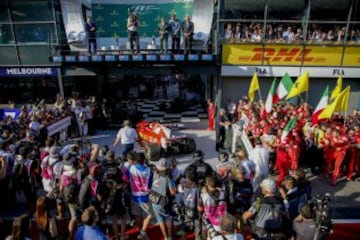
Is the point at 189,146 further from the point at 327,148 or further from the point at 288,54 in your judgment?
the point at 288,54

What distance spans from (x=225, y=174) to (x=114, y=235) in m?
2.35

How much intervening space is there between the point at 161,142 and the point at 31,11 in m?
10.2

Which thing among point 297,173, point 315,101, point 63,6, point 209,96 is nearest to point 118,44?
point 63,6

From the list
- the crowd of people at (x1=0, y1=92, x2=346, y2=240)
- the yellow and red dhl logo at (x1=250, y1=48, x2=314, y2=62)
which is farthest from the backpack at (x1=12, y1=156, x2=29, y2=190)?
the yellow and red dhl logo at (x1=250, y1=48, x2=314, y2=62)

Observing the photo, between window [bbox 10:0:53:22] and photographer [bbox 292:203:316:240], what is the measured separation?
1521 cm

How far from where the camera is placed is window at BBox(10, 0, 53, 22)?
1578 centimetres

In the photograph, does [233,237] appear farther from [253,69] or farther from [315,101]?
[315,101]

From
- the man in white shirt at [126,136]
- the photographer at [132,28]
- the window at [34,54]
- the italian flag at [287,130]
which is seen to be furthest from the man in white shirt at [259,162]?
the window at [34,54]

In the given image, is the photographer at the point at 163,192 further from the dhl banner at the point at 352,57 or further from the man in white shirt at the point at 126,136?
the dhl banner at the point at 352,57

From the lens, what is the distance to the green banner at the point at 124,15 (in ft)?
57.0

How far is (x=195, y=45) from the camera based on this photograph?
1622 centimetres

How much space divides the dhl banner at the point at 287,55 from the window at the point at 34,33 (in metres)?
8.46

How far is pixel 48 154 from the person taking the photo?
23.3 feet

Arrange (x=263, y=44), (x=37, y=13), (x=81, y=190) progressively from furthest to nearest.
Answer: (x=37, y=13) → (x=263, y=44) → (x=81, y=190)
